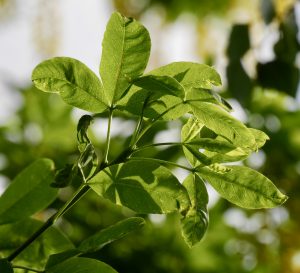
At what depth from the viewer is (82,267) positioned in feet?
2.28

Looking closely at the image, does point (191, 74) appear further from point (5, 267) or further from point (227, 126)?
point (5, 267)

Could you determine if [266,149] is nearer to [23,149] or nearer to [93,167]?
[23,149]

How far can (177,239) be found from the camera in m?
2.12

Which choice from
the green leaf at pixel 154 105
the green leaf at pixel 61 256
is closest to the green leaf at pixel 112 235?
the green leaf at pixel 61 256

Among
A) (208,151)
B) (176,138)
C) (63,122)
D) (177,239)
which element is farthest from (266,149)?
(208,151)

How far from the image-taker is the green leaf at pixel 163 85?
2.17ft

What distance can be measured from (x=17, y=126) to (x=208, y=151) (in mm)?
1888

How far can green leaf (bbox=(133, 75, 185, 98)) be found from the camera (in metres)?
0.66

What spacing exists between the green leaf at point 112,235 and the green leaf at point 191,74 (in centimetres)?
16

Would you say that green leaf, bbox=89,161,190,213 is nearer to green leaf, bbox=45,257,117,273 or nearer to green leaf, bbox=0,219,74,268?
green leaf, bbox=45,257,117,273

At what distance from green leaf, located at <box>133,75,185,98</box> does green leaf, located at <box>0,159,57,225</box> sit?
28 centimetres

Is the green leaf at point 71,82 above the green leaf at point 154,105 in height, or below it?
above

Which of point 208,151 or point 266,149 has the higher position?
point 208,151

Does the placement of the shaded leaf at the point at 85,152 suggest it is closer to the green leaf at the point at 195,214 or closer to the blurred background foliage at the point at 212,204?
the green leaf at the point at 195,214
